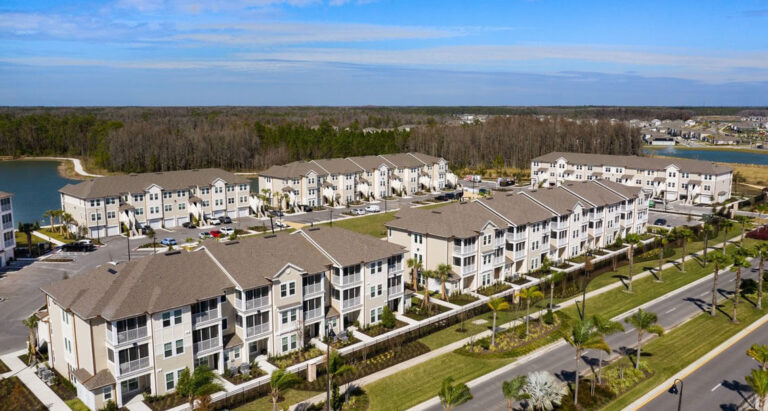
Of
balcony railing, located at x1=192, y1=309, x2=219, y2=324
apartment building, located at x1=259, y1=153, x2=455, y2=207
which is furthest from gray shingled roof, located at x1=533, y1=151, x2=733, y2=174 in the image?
balcony railing, located at x1=192, y1=309, x2=219, y2=324

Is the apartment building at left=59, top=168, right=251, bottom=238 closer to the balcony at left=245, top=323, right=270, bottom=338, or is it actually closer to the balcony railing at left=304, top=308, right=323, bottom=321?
the balcony railing at left=304, top=308, right=323, bottom=321

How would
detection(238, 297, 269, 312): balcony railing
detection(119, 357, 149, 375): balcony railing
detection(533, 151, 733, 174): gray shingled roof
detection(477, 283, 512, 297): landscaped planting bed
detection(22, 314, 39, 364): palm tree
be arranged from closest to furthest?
detection(119, 357, 149, 375): balcony railing, detection(22, 314, 39, 364): palm tree, detection(238, 297, 269, 312): balcony railing, detection(477, 283, 512, 297): landscaped planting bed, detection(533, 151, 733, 174): gray shingled roof

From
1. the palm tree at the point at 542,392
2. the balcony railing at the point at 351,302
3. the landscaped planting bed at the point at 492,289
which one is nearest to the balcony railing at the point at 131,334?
the balcony railing at the point at 351,302

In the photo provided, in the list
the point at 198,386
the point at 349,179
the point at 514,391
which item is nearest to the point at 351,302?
the point at 198,386

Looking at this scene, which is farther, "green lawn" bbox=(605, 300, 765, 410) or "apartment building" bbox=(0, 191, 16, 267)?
"apartment building" bbox=(0, 191, 16, 267)

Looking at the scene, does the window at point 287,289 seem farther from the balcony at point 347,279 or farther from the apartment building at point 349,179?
the apartment building at point 349,179

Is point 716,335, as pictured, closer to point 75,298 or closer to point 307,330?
point 307,330

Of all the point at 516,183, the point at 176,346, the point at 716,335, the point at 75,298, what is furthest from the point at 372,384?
the point at 516,183
